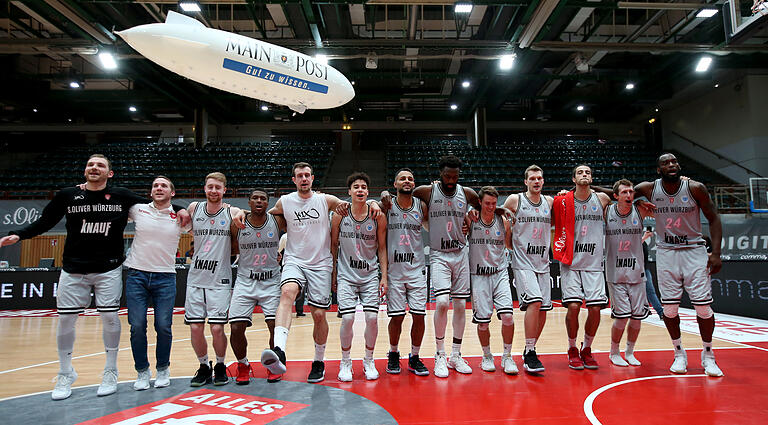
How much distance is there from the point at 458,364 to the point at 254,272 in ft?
7.78

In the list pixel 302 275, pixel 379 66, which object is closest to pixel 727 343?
pixel 302 275

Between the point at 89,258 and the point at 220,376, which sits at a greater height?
the point at 89,258

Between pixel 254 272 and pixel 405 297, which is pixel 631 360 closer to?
pixel 405 297

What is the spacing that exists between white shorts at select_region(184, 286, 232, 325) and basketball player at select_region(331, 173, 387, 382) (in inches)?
45.6

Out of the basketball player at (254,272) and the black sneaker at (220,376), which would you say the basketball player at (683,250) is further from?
the black sneaker at (220,376)

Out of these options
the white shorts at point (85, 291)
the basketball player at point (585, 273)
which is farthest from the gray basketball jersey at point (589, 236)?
the white shorts at point (85, 291)

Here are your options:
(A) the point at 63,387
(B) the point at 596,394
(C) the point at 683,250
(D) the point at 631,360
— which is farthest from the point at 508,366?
(A) the point at 63,387

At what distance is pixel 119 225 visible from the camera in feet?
14.0

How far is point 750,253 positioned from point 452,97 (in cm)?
1425

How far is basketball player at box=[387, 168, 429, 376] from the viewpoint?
15.2 feet

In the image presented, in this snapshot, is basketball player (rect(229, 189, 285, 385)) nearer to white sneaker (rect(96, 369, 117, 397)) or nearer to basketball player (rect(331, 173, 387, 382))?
basketball player (rect(331, 173, 387, 382))

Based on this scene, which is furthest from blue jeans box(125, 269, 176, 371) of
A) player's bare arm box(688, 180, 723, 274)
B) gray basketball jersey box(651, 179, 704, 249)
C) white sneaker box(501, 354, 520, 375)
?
player's bare arm box(688, 180, 723, 274)

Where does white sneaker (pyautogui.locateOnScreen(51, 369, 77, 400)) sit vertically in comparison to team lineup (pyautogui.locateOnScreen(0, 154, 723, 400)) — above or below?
below

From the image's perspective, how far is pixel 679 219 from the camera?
4.79m
